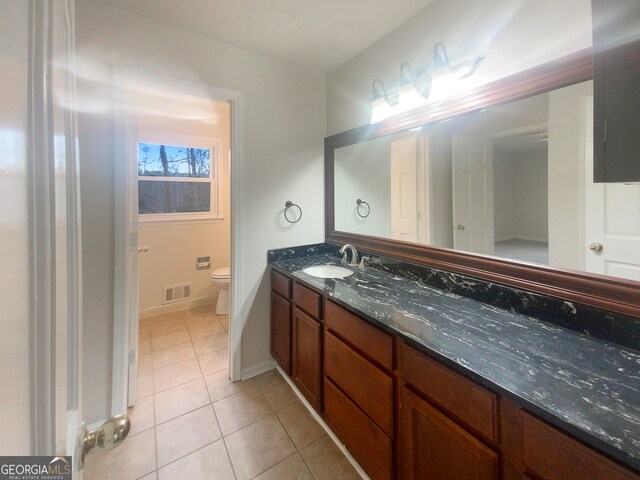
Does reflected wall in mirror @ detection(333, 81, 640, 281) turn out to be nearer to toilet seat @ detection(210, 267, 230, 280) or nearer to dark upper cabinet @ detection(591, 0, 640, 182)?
dark upper cabinet @ detection(591, 0, 640, 182)

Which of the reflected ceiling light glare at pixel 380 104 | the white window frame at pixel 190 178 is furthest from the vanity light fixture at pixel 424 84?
the white window frame at pixel 190 178

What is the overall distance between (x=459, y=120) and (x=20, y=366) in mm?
1753

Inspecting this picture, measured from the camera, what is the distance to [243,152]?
1.99m

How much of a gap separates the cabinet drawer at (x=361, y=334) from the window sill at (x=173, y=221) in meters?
2.51

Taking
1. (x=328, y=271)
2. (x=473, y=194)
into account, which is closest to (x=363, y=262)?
(x=328, y=271)

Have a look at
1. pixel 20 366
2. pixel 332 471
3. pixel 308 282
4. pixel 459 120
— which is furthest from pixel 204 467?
pixel 459 120

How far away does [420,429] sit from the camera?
993 millimetres

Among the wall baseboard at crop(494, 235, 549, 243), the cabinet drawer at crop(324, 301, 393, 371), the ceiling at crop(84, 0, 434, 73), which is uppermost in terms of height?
the ceiling at crop(84, 0, 434, 73)

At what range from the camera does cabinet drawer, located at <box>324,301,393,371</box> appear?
1.12 m

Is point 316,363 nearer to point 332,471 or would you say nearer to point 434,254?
point 332,471

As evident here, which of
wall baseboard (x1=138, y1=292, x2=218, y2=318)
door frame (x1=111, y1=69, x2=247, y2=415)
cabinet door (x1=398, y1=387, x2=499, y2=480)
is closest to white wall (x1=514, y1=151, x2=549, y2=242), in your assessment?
cabinet door (x1=398, y1=387, x2=499, y2=480)

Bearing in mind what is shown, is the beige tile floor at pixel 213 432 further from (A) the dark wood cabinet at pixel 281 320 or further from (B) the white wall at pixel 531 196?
(B) the white wall at pixel 531 196

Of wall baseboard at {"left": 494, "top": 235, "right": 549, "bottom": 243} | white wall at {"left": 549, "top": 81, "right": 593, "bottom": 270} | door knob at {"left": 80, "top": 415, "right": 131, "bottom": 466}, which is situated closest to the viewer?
door knob at {"left": 80, "top": 415, "right": 131, "bottom": 466}

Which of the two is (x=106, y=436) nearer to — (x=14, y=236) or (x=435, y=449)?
(x=14, y=236)
